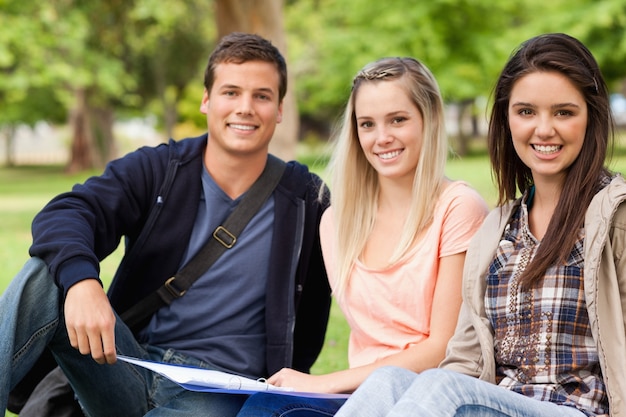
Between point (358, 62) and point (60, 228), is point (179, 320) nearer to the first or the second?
point (60, 228)

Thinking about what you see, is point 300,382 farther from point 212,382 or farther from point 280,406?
point 212,382

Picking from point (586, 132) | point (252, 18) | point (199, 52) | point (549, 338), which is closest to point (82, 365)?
point (549, 338)

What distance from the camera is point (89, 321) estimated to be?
9.58ft

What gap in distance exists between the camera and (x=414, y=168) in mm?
3281

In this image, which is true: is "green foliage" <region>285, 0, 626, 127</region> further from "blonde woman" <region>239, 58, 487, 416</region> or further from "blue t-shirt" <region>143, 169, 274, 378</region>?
"blonde woman" <region>239, 58, 487, 416</region>

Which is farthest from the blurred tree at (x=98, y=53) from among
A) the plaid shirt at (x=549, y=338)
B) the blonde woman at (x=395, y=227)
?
the plaid shirt at (x=549, y=338)

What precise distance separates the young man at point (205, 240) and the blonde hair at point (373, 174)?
417 millimetres

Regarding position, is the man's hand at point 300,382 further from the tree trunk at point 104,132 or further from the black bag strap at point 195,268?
the tree trunk at point 104,132

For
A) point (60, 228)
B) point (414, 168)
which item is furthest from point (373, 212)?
point (60, 228)

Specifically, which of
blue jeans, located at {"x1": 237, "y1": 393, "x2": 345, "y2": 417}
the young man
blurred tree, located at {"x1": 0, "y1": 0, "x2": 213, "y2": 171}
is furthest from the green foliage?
blue jeans, located at {"x1": 237, "y1": 393, "x2": 345, "y2": 417}

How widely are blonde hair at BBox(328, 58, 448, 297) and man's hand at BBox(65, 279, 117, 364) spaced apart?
2.95 feet

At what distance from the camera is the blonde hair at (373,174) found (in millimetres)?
3191

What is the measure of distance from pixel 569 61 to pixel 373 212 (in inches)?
40.2

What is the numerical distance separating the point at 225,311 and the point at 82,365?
0.66 metres
